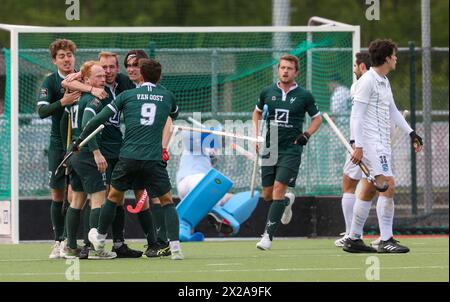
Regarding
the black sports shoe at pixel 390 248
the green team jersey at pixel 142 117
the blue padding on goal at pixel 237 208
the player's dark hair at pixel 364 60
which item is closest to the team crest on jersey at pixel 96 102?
the green team jersey at pixel 142 117

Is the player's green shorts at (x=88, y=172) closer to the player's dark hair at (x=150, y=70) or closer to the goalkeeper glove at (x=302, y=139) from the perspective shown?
the player's dark hair at (x=150, y=70)

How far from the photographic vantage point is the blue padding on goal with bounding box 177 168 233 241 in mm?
15609

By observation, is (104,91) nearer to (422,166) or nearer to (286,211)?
(286,211)

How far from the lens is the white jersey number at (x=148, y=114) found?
1209 centimetres

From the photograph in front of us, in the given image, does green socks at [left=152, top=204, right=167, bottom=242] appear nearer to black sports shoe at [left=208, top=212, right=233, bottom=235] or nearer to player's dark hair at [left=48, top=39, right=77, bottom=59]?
A: player's dark hair at [left=48, top=39, right=77, bottom=59]

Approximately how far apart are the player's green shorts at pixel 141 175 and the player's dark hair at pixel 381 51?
2.27m

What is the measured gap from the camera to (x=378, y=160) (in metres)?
12.8

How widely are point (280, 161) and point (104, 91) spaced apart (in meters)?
2.29

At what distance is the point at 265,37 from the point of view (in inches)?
851

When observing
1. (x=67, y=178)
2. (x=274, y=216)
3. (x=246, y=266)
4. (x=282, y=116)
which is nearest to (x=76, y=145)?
(x=67, y=178)

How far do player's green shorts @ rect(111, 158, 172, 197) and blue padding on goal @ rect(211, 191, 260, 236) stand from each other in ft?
12.5

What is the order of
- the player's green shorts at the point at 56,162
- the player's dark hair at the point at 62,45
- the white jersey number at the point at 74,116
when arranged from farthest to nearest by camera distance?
the player's green shorts at the point at 56,162 < the player's dark hair at the point at 62,45 < the white jersey number at the point at 74,116

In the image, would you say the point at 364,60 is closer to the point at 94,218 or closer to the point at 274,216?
the point at 274,216

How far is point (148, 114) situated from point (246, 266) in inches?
62.5
